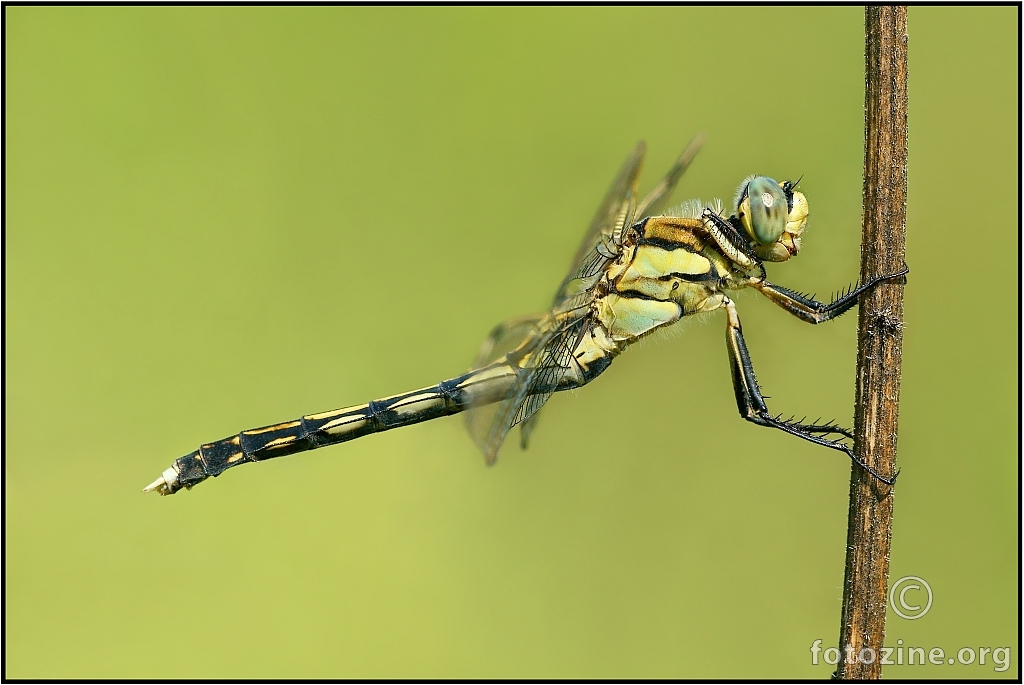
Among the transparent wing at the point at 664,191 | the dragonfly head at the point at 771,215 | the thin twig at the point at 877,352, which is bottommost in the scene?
the thin twig at the point at 877,352

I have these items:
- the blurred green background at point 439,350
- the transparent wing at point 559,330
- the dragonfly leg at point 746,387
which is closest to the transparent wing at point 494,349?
the transparent wing at point 559,330

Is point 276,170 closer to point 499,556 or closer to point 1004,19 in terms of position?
point 499,556

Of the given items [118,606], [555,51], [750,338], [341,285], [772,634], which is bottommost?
[772,634]

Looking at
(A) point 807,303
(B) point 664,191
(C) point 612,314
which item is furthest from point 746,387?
(B) point 664,191

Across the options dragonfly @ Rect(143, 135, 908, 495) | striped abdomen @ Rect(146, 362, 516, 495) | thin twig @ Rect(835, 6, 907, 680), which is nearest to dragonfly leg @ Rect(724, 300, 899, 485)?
dragonfly @ Rect(143, 135, 908, 495)

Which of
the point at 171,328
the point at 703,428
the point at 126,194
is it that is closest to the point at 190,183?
the point at 126,194

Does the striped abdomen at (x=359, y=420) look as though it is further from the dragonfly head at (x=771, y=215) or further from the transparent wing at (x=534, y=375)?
the dragonfly head at (x=771, y=215)

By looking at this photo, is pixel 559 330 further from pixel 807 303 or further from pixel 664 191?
pixel 807 303

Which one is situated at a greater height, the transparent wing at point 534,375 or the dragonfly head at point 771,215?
the dragonfly head at point 771,215
